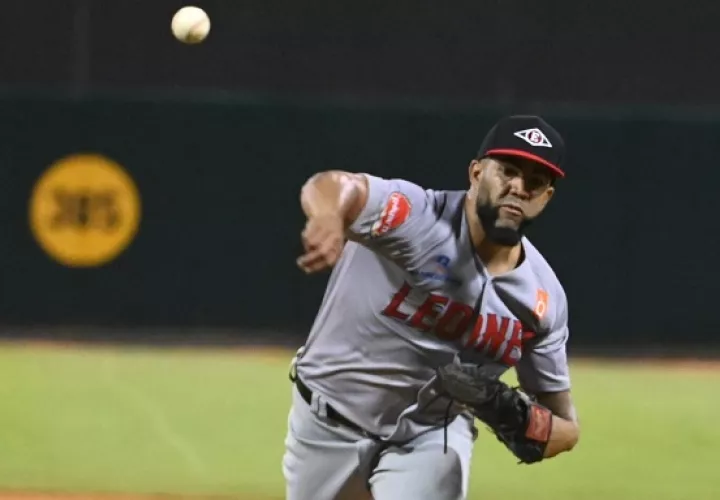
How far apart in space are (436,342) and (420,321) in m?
0.12

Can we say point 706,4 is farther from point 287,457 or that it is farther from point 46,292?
point 287,457

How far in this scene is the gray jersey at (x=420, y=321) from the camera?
4.24 metres

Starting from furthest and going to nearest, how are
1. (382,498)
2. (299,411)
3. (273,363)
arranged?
(273,363)
(299,411)
(382,498)

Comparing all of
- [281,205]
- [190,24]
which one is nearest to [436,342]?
[190,24]

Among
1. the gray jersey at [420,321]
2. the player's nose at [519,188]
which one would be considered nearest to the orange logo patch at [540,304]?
the gray jersey at [420,321]

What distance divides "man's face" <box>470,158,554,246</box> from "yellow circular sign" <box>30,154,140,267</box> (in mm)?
7403

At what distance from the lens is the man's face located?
4.15 m

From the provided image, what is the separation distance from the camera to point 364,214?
3.89 metres

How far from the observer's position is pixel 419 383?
4.44m

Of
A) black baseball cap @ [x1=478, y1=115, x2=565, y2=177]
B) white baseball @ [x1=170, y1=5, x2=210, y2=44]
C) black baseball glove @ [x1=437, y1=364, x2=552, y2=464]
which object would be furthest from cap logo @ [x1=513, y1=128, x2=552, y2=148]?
white baseball @ [x1=170, y1=5, x2=210, y2=44]

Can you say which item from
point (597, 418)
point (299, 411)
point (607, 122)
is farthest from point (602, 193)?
point (299, 411)

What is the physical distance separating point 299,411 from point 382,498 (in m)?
0.50

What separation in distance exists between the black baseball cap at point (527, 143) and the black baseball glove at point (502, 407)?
72cm

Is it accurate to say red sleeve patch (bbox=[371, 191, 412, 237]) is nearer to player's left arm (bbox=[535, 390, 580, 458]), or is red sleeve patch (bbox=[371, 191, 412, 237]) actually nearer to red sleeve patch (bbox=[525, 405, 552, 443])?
red sleeve patch (bbox=[525, 405, 552, 443])
